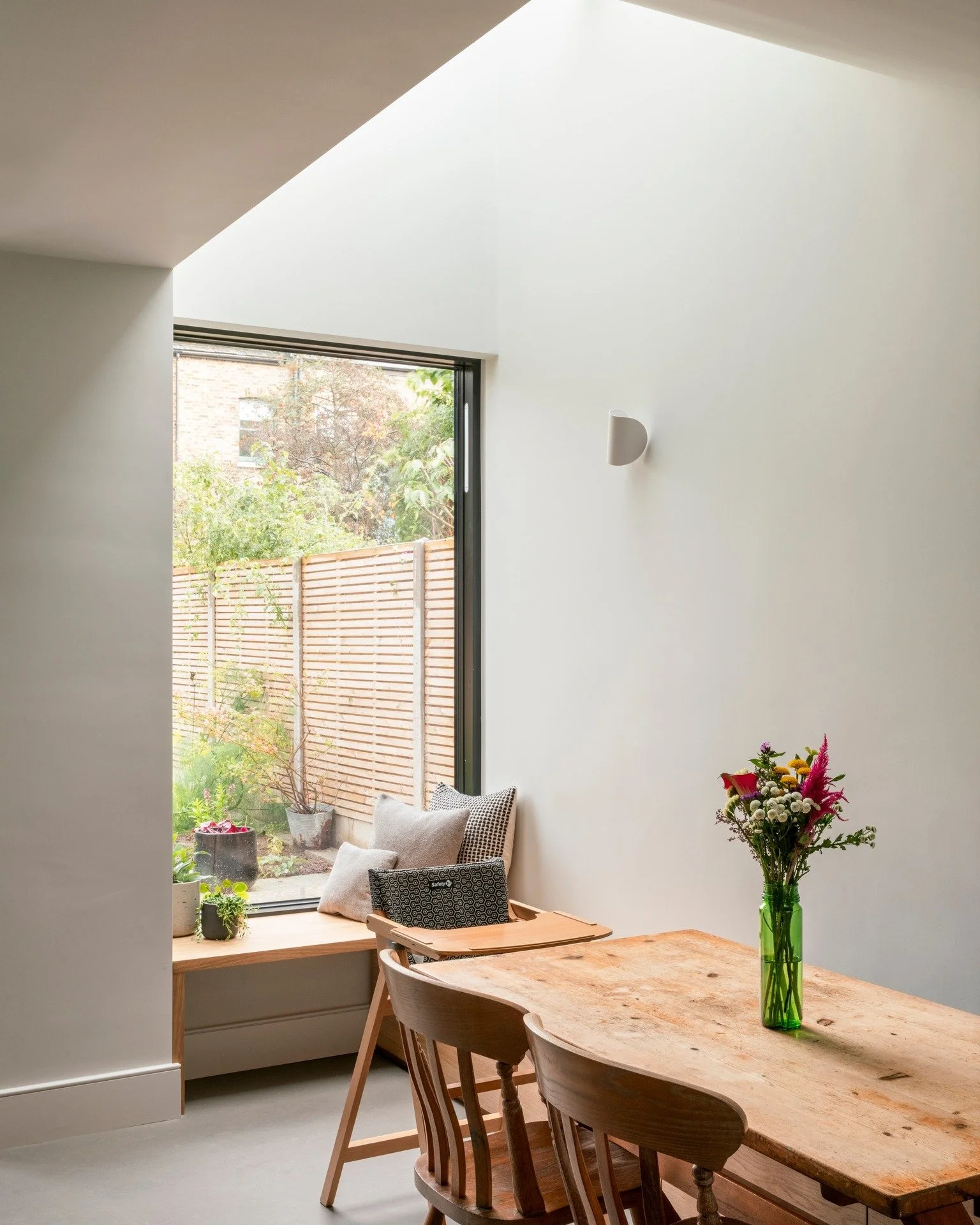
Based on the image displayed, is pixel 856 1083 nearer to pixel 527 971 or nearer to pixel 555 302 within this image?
pixel 527 971

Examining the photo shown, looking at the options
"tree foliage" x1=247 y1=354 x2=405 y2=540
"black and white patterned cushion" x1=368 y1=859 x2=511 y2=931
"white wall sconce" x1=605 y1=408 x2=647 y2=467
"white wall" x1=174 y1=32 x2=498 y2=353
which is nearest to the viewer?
"black and white patterned cushion" x1=368 y1=859 x2=511 y2=931

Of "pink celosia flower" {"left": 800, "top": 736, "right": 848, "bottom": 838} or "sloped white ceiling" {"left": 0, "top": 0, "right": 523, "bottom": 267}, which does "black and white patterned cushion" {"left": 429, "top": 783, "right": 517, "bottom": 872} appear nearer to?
"pink celosia flower" {"left": 800, "top": 736, "right": 848, "bottom": 838}

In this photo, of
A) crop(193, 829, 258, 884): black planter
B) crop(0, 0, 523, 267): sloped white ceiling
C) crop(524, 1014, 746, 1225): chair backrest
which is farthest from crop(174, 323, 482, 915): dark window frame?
crop(524, 1014, 746, 1225): chair backrest

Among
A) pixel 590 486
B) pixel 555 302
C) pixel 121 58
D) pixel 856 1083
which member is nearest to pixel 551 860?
pixel 590 486

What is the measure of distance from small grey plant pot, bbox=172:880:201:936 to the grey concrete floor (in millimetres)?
523

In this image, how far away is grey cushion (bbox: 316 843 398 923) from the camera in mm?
4180

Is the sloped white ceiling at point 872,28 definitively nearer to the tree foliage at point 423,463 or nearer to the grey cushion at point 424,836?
the tree foliage at point 423,463

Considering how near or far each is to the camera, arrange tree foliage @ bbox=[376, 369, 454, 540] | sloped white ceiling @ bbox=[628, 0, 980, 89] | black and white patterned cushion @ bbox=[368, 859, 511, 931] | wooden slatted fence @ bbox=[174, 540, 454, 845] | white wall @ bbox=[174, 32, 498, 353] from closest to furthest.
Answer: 1. sloped white ceiling @ bbox=[628, 0, 980, 89]
2. black and white patterned cushion @ bbox=[368, 859, 511, 931]
3. white wall @ bbox=[174, 32, 498, 353]
4. wooden slatted fence @ bbox=[174, 540, 454, 845]
5. tree foliage @ bbox=[376, 369, 454, 540]

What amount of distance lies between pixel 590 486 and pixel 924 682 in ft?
5.06

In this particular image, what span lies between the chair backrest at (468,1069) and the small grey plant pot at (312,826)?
2232 millimetres

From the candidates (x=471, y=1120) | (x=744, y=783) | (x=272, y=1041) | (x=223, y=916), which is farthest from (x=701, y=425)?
(x=272, y=1041)

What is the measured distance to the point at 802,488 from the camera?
3.08 m

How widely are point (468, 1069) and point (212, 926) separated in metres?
2.06

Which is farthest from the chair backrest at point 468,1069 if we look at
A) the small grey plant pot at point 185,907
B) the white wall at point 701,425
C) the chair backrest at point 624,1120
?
the small grey plant pot at point 185,907
